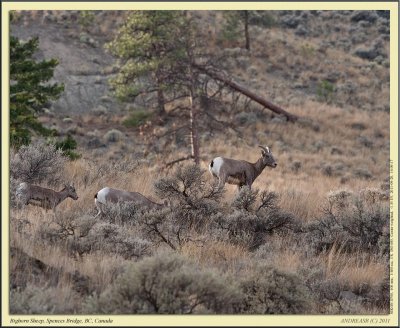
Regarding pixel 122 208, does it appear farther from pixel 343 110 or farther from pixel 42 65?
pixel 343 110

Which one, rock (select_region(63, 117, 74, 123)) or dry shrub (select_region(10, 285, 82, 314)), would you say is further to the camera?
rock (select_region(63, 117, 74, 123))

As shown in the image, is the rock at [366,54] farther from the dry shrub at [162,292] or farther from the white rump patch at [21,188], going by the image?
the dry shrub at [162,292]

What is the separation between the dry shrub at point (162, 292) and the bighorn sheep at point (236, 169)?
6.42 metres

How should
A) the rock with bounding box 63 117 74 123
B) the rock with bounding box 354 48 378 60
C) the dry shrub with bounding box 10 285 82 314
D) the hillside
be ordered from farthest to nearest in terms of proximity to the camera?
1. the rock with bounding box 354 48 378 60
2. the rock with bounding box 63 117 74 123
3. the hillside
4. the dry shrub with bounding box 10 285 82 314

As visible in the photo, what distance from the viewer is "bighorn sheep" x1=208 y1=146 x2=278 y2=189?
40.5ft

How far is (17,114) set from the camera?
734 inches

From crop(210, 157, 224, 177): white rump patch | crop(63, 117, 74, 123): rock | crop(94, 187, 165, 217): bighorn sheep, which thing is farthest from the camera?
crop(63, 117, 74, 123): rock

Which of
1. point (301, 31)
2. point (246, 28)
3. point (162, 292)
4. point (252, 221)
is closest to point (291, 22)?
point (301, 31)

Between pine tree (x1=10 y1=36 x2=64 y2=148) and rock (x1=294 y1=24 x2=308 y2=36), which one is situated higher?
rock (x1=294 y1=24 x2=308 y2=36)

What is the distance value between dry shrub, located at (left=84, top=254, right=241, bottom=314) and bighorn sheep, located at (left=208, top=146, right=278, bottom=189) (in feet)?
21.1

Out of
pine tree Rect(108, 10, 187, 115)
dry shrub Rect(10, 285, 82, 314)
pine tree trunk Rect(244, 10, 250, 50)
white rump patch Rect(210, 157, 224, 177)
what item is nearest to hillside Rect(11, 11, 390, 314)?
dry shrub Rect(10, 285, 82, 314)

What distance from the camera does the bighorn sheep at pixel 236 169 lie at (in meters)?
12.4

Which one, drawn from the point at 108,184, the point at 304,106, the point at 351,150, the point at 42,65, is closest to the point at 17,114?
the point at 42,65

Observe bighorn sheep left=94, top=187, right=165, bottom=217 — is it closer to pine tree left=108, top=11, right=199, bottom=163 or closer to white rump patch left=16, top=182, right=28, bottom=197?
white rump patch left=16, top=182, right=28, bottom=197
